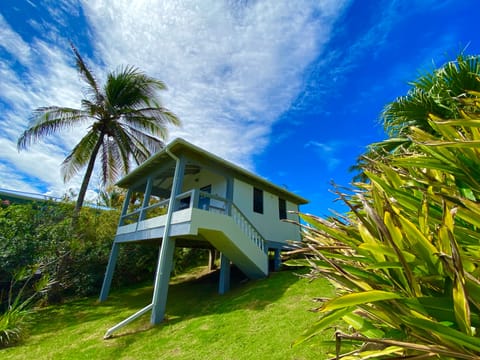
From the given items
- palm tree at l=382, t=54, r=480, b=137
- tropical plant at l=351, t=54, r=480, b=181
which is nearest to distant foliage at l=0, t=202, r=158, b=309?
tropical plant at l=351, t=54, r=480, b=181

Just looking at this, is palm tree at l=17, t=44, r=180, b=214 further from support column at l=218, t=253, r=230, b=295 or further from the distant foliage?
support column at l=218, t=253, r=230, b=295

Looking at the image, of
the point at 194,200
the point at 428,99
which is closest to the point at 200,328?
the point at 194,200

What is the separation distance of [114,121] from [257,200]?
8.92m

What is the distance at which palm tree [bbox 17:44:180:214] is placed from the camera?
462 inches

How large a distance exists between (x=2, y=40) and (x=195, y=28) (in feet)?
24.9

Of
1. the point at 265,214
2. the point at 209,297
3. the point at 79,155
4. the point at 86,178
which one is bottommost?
the point at 209,297

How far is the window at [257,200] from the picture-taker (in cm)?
1069

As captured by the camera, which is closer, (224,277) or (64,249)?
(224,277)

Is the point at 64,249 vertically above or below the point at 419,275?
above

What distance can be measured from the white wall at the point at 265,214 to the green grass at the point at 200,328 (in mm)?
2431

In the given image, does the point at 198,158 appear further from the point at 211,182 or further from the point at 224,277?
the point at 224,277

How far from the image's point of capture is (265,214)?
Result: 1108 centimetres

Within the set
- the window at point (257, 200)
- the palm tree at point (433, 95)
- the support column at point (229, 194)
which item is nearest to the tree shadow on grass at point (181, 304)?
the support column at point (229, 194)

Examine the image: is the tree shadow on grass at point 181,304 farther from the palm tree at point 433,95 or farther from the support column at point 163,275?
the palm tree at point 433,95
